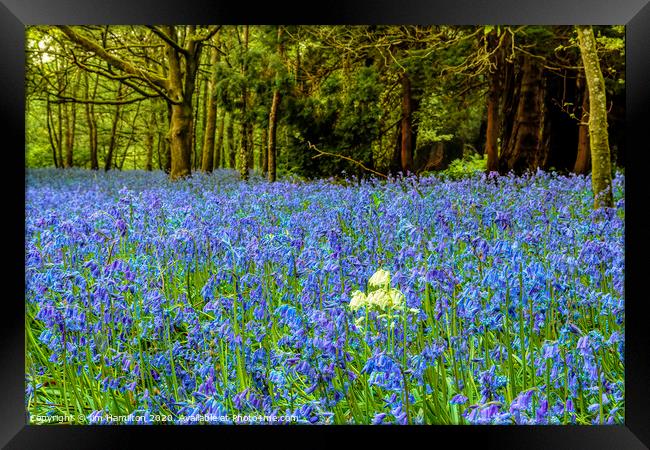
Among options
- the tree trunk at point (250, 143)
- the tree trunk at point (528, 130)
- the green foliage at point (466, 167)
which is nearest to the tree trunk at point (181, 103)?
the tree trunk at point (250, 143)

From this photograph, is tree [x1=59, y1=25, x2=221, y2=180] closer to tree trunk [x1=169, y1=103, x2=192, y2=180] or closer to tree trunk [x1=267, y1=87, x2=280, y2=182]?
tree trunk [x1=169, y1=103, x2=192, y2=180]

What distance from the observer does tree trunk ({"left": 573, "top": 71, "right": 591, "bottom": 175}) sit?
3877mm

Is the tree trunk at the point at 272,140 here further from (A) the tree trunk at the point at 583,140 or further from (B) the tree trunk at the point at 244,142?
(A) the tree trunk at the point at 583,140

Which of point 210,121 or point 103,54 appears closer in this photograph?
point 103,54

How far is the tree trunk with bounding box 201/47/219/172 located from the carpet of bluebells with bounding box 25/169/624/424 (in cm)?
56

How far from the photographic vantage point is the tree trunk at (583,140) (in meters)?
3.88

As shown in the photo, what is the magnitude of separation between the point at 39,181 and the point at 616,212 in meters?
3.44

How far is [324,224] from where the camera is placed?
3.55 m

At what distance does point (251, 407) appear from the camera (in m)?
2.76

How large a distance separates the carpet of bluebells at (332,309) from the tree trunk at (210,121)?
22.0 inches

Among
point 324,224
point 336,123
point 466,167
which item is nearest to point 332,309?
point 324,224

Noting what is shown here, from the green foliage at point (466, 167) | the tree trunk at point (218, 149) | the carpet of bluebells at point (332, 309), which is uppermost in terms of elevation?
the tree trunk at point (218, 149)

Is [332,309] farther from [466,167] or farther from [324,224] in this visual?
[466,167]
